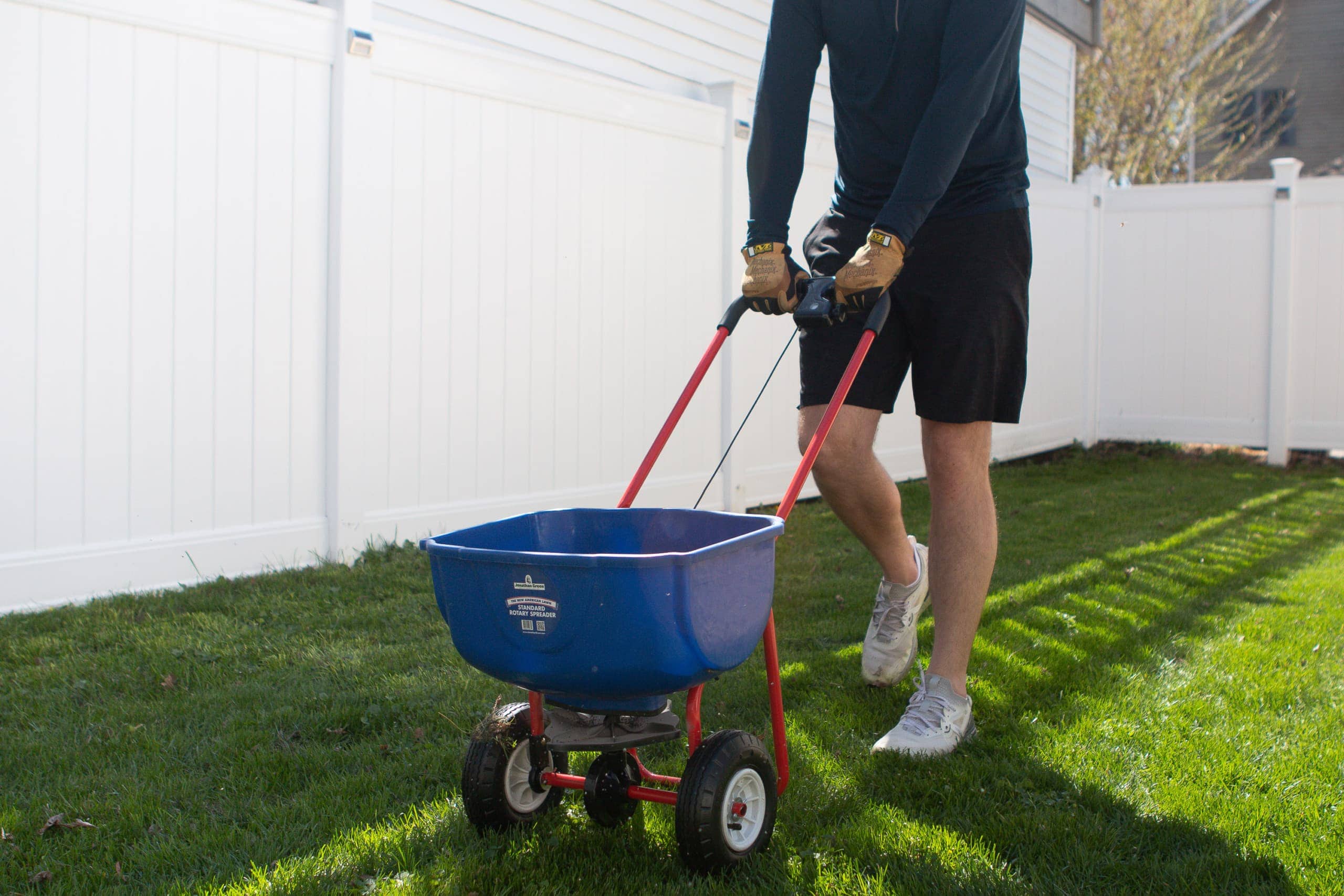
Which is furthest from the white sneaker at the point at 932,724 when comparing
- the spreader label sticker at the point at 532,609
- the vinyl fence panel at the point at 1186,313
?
the vinyl fence panel at the point at 1186,313

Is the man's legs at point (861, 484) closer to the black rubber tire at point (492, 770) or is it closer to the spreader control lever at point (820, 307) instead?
the spreader control lever at point (820, 307)

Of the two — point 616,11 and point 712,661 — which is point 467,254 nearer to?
point 616,11

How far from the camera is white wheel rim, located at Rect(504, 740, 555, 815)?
2.00 metres

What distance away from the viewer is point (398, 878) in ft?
6.05

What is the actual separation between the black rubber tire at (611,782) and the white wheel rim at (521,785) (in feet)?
0.33

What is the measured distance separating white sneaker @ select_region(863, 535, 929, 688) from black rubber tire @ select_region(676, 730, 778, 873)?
0.98 metres

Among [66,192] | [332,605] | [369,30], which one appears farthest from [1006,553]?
[66,192]

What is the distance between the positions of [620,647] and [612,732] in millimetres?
314

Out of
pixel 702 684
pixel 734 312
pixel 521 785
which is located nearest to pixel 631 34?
pixel 734 312

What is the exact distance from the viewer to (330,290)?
4184 millimetres

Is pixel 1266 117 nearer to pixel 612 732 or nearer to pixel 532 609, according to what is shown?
pixel 612 732

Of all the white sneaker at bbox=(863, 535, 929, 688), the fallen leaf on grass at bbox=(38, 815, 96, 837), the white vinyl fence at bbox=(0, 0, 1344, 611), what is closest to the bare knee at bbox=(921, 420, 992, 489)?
the white sneaker at bbox=(863, 535, 929, 688)

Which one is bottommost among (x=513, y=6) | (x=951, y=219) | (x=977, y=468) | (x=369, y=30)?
(x=977, y=468)

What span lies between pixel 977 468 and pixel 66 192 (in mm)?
2782
